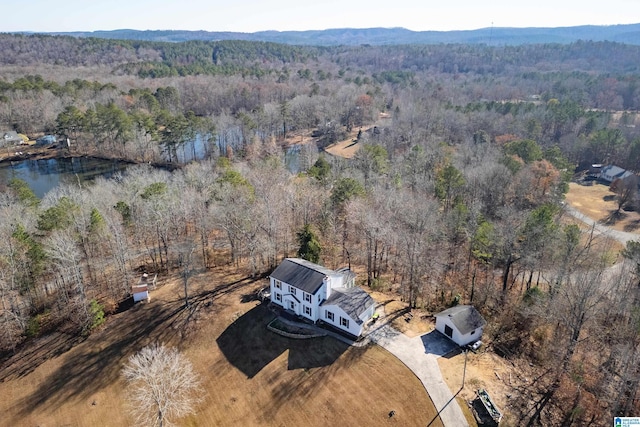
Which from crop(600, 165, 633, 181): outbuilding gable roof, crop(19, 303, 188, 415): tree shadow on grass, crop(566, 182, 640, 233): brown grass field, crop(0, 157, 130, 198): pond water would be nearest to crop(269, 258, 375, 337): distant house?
crop(19, 303, 188, 415): tree shadow on grass

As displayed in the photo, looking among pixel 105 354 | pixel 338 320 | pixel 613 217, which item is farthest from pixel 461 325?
pixel 613 217

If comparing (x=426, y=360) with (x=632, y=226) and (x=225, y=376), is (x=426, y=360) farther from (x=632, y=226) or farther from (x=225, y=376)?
(x=632, y=226)

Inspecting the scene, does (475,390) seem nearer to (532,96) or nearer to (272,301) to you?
(272,301)

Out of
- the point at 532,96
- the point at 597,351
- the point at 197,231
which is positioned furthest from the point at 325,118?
the point at 597,351

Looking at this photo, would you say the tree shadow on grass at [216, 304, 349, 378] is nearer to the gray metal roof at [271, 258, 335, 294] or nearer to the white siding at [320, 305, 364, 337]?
the white siding at [320, 305, 364, 337]

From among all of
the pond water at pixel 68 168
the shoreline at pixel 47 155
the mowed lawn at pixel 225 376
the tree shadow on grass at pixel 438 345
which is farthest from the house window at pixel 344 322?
the shoreline at pixel 47 155

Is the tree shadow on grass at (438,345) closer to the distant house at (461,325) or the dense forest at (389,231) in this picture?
the distant house at (461,325)
